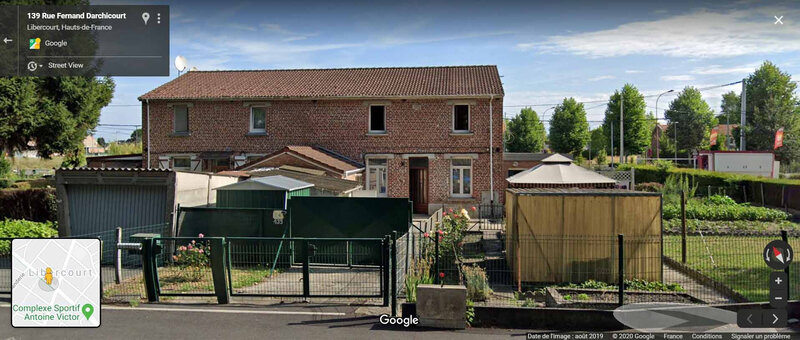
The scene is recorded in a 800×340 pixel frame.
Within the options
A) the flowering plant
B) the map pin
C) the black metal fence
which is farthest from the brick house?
the map pin

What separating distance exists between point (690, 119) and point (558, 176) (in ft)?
202

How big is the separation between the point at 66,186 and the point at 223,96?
1401 cm

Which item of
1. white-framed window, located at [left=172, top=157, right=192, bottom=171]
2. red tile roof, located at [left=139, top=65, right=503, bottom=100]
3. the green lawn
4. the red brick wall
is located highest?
red tile roof, located at [left=139, top=65, right=503, bottom=100]

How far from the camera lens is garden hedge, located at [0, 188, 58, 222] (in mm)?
21812

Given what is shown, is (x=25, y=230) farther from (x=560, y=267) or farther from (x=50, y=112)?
(x=560, y=267)

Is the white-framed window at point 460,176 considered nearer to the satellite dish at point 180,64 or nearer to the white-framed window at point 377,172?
the white-framed window at point 377,172

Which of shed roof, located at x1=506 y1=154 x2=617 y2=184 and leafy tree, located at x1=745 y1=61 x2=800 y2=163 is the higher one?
leafy tree, located at x1=745 y1=61 x2=800 y2=163

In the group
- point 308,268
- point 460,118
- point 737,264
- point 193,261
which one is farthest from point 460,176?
point 308,268

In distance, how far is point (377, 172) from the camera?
2745 cm

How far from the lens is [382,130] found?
27500mm

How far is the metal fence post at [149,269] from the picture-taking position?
9.78m

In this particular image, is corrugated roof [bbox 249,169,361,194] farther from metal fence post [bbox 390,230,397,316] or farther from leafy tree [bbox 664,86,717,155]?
leafy tree [bbox 664,86,717,155]

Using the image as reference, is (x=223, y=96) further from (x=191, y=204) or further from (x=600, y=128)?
(x=600, y=128)

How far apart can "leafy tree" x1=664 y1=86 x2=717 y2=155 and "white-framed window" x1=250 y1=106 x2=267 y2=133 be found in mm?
56893
